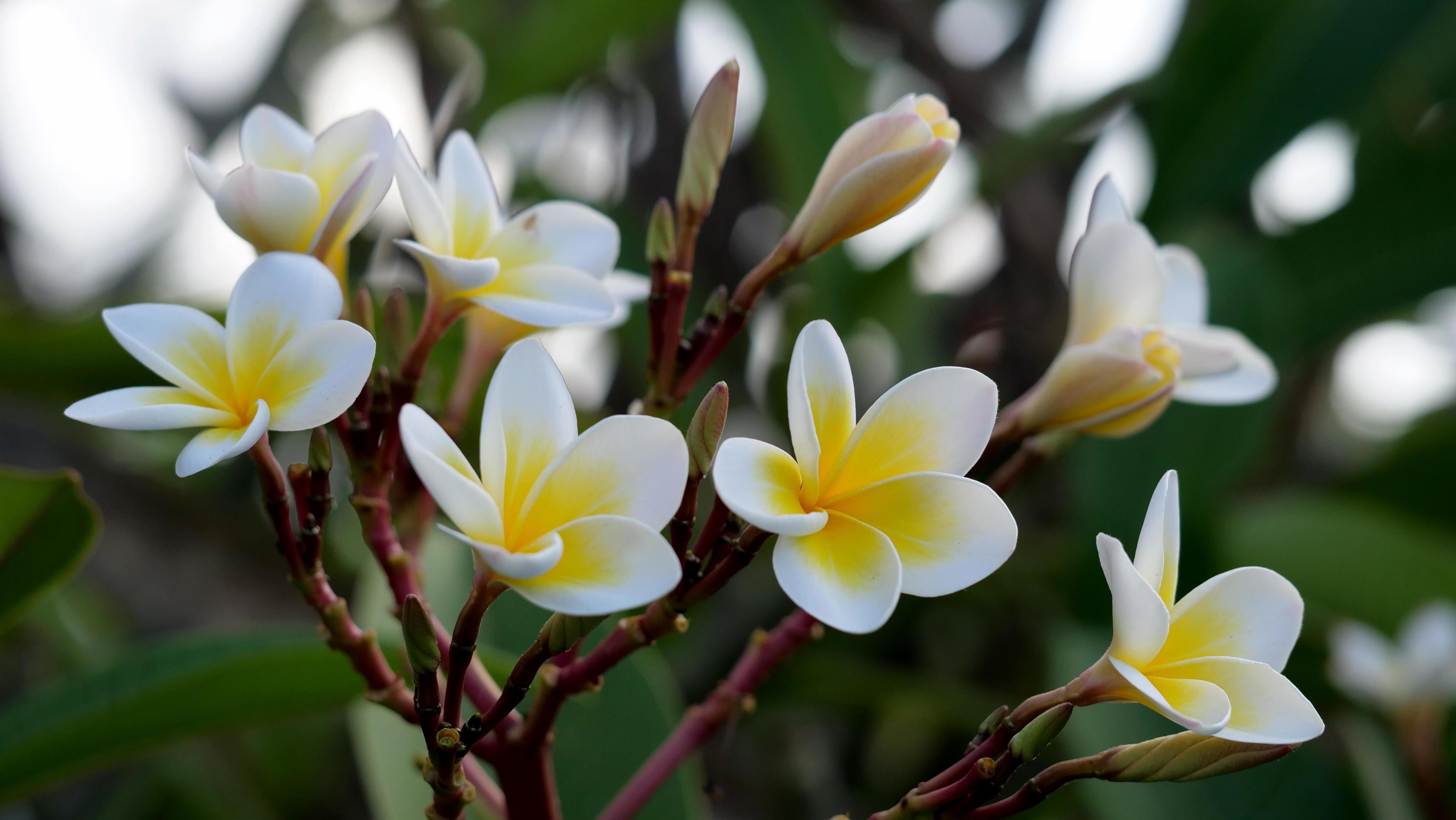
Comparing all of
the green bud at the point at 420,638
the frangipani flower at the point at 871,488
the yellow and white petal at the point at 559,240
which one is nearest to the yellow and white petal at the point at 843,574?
the frangipani flower at the point at 871,488

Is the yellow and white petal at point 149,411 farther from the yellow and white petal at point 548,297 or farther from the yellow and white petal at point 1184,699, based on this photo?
the yellow and white petal at point 1184,699

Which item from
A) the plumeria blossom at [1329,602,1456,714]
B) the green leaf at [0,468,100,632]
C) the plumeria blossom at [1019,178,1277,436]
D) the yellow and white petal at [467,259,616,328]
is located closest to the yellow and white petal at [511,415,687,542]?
the yellow and white petal at [467,259,616,328]

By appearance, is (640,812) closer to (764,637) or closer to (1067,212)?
(764,637)

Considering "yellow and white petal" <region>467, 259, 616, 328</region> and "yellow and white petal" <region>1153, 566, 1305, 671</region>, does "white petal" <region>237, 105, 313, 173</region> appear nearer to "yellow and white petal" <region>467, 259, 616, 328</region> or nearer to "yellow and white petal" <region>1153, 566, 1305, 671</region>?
"yellow and white petal" <region>467, 259, 616, 328</region>

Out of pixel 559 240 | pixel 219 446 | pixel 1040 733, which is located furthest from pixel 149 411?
pixel 1040 733

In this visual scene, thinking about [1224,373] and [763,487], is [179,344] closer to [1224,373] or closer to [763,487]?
[763,487]

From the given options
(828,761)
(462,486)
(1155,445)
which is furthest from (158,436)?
(462,486)
